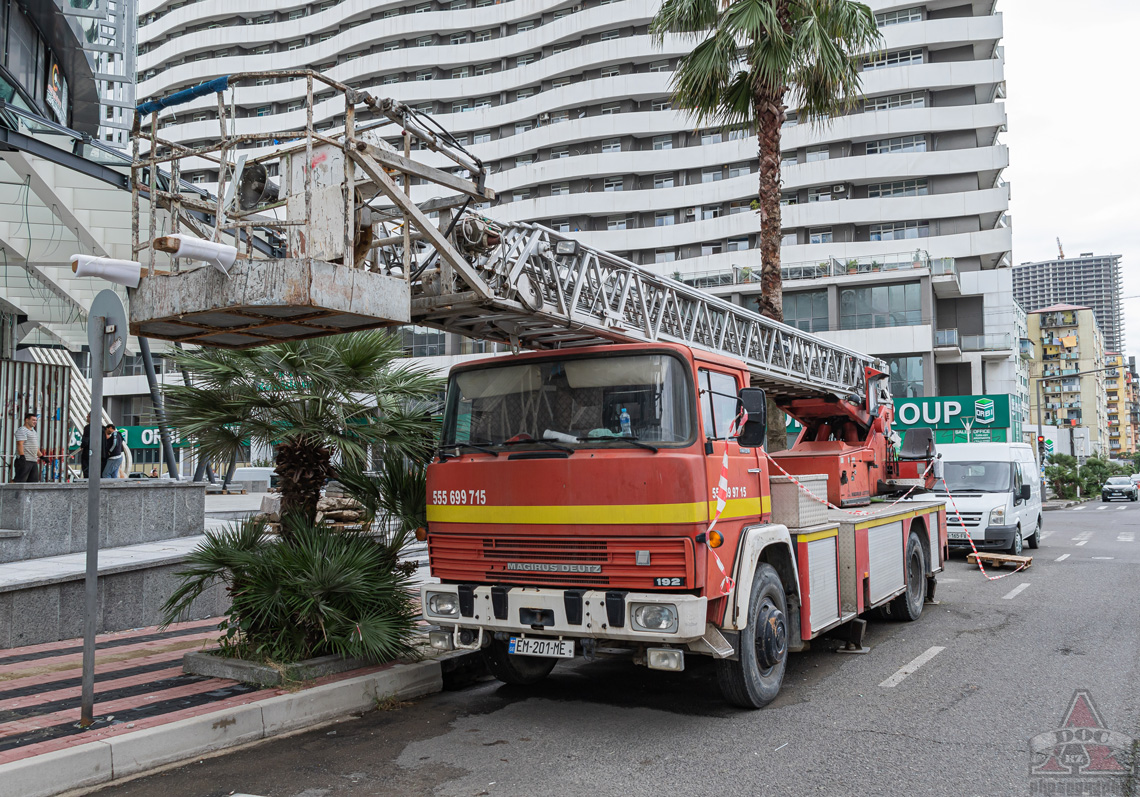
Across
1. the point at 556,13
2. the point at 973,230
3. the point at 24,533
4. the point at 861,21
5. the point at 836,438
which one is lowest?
the point at 24,533

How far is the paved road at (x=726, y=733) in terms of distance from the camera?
4930 millimetres

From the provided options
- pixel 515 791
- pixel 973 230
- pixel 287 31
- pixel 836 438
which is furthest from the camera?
pixel 287 31

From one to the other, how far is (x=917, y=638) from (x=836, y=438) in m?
3.60

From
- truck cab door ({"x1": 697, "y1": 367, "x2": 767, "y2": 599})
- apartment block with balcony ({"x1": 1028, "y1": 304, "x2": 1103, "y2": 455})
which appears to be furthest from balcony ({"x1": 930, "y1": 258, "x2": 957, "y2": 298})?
apartment block with balcony ({"x1": 1028, "y1": 304, "x2": 1103, "y2": 455})

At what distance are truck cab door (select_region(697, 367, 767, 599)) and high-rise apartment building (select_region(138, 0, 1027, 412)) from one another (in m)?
40.0

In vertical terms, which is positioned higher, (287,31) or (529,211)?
(287,31)

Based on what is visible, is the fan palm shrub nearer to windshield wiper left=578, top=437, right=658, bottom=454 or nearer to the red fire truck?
the red fire truck

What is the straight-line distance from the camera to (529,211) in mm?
55656

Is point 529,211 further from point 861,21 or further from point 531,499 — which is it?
point 531,499

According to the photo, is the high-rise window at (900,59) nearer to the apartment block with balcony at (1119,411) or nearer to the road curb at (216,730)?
the road curb at (216,730)

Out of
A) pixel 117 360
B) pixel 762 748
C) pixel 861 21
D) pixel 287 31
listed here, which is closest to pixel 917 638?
pixel 762 748

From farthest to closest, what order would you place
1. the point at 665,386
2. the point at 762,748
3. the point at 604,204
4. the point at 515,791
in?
the point at 604,204 < the point at 665,386 < the point at 762,748 < the point at 515,791

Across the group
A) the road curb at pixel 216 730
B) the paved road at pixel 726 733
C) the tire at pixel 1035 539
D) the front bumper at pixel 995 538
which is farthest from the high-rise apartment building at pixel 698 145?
the road curb at pixel 216 730

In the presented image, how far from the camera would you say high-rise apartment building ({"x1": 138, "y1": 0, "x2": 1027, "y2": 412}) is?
152ft
